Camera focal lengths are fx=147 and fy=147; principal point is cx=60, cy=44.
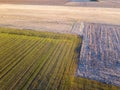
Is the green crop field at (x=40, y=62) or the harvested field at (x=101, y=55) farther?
the harvested field at (x=101, y=55)

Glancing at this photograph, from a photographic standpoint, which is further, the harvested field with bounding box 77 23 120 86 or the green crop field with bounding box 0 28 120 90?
the harvested field with bounding box 77 23 120 86

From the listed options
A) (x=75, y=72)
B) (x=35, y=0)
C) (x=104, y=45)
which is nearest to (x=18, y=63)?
(x=75, y=72)

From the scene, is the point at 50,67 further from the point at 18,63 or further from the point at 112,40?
the point at 112,40

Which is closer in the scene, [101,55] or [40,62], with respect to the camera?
[40,62]
